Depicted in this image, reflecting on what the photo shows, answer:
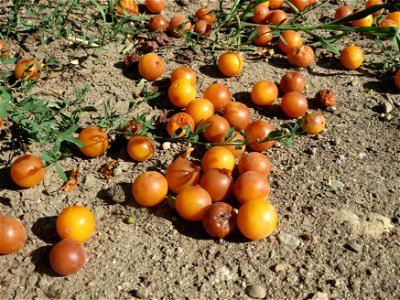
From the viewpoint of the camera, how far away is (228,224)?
2.78 meters

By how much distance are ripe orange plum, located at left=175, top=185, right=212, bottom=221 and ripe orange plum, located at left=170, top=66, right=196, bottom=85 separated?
3.52 ft

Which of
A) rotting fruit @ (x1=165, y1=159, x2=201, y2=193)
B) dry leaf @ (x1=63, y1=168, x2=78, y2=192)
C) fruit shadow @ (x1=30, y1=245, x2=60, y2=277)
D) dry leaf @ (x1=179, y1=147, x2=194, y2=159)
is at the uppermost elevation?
rotting fruit @ (x1=165, y1=159, x2=201, y2=193)

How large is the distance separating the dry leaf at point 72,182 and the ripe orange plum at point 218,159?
0.75 meters

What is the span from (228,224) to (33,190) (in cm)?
116

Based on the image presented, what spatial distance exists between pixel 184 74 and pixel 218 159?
0.90m

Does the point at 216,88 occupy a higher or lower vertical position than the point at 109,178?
higher

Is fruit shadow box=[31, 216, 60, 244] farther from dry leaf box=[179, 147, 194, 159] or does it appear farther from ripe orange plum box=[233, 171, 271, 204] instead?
ripe orange plum box=[233, 171, 271, 204]

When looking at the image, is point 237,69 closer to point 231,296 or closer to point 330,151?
point 330,151

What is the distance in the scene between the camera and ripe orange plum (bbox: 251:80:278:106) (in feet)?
11.9

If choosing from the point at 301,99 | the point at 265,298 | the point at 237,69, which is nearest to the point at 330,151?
the point at 301,99

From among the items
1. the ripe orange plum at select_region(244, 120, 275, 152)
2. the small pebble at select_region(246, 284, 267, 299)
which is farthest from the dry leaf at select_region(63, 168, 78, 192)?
the small pebble at select_region(246, 284, 267, 299)

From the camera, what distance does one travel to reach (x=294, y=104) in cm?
356

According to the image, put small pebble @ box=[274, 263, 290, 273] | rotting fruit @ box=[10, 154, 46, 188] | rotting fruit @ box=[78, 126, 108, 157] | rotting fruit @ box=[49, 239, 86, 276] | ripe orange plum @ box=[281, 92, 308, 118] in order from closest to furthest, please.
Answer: rotting fruit @ box=[49, 239, 86, 276] < small pebble @ box=[274, 263, 290, 273] < rotting fruit @ box=[10, 154, 46, 188] < rotting fruit @ box=[78, 126, 108, 157] < ripe orange plum @ box=[281, 92, 308, 118]

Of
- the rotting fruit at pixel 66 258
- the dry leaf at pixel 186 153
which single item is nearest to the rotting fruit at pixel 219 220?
the dry leaf at pixel 186 153
